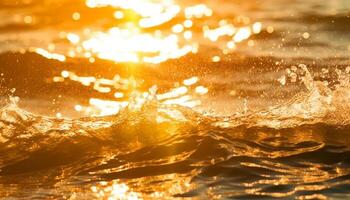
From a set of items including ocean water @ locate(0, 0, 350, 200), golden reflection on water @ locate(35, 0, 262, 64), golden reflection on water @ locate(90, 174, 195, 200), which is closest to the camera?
golden reflection on water @ locate(90, 174, 195, 200)

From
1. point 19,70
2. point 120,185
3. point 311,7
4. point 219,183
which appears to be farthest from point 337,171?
point 311,7

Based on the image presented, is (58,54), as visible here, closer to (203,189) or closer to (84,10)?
(84,10)

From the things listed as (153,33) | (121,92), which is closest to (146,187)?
(121,92)

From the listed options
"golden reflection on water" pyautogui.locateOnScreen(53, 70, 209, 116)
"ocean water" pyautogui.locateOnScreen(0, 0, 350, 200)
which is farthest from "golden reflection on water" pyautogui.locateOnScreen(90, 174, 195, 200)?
"golden reflection on water" pyautogui.locateOnScreen(53, 70, 209, 116)

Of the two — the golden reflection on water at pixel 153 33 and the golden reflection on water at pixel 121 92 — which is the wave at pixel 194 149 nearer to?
the golden reflection on water at pixel 121 92

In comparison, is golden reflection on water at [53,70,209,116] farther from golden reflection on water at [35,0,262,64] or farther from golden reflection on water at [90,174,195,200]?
golden reflection on water at [90,174,195,200]

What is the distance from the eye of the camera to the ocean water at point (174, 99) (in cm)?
834

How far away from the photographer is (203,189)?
7801mm

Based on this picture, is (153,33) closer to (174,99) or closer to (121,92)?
(121,92)

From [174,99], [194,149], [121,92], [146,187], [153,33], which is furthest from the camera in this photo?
[153,33]

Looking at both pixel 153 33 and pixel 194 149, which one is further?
pixel 153 33

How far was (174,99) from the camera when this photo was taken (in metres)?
12.4

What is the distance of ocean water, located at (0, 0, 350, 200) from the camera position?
328 inches

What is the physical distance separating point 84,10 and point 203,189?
32.8 feet
